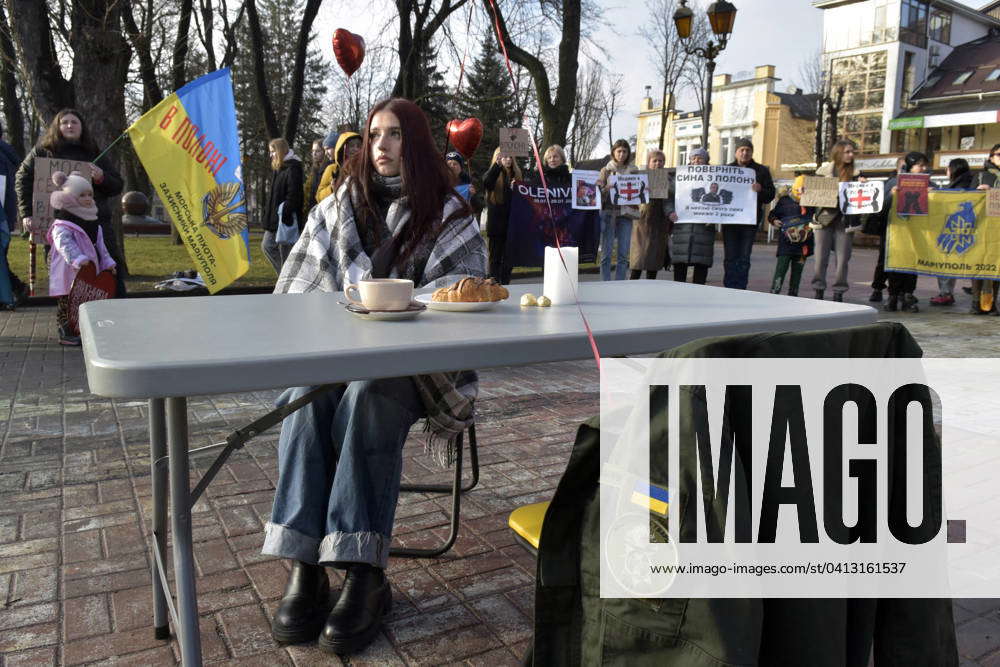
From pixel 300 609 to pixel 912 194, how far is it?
9618mm

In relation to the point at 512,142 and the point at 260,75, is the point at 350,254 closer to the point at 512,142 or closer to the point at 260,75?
the point at 512,142

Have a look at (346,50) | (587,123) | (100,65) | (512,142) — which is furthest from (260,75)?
(587,123)

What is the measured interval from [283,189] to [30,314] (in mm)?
2844

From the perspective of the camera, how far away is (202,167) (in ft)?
21.5

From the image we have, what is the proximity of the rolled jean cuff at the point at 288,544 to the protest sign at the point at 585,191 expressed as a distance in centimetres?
853

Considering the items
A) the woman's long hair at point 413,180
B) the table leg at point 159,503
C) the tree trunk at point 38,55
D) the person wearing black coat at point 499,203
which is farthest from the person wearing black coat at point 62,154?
the table leg at point 159,503

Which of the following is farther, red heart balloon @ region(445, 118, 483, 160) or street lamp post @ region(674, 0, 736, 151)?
street lamp post @ region(674, 0, 736, 151)

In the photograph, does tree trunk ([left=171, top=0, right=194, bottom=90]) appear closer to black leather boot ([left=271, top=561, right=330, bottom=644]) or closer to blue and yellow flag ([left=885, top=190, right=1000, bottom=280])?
blue and yellow flag ([left=885, top=190, right=1000, bottom=280])

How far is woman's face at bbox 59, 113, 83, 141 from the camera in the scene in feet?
21.1

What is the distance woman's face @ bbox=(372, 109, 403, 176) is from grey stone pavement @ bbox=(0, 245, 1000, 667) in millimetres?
1317

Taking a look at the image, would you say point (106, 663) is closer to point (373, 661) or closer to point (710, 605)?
point (373, 661)

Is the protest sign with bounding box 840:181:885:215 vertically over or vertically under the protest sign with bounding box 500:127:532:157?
under

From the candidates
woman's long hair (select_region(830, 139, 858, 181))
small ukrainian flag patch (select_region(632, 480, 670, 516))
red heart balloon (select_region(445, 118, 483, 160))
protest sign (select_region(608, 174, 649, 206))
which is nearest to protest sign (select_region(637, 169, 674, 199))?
protest sign (select_region(608, 174, 649, 206))

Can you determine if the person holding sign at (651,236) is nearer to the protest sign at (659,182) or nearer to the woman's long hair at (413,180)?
Answer: the protest sign at (659,182)
